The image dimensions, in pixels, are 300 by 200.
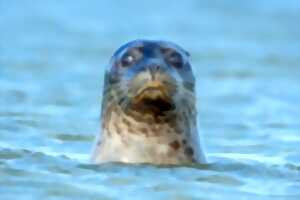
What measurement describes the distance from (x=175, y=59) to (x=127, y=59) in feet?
1.07

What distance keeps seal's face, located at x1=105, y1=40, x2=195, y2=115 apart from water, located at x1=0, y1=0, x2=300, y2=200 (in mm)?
481

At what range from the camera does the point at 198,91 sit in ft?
67.8

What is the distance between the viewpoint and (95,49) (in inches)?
944

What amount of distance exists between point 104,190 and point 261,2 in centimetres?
1665

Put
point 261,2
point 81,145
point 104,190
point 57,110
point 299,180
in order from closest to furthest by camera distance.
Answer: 1. point 104,190
2. point 299,180
3. point 81,145
4. point 57,110
5. point 261,2

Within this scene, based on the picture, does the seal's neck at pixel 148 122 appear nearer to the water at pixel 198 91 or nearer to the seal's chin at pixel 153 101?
the seal's chin at pixel 153 101

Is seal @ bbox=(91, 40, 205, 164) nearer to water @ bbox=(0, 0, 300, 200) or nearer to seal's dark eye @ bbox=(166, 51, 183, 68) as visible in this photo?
seal's dark eye @ bbox=(166, 51, 183, 68)

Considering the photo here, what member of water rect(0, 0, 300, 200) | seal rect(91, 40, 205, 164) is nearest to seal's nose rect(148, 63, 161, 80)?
seal rect(91, 40, 205, 164)

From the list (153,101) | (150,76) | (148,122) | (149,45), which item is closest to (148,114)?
(148,122)

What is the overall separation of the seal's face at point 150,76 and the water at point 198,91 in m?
0.48

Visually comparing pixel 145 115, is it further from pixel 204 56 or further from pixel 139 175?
pixel 204 56

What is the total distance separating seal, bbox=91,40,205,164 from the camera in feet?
40.6

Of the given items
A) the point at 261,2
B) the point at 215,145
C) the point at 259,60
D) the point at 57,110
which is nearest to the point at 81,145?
the point at 215,145

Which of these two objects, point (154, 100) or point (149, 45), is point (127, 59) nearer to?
point (149, 45)
